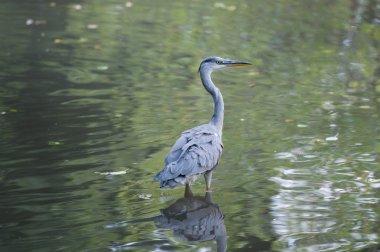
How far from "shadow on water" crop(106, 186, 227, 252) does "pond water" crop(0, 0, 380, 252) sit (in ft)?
0.07

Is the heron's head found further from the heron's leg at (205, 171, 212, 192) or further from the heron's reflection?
the heron's reflection

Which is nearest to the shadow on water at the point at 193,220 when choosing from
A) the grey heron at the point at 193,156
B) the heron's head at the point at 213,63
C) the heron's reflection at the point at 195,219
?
the heron's reflection at the point at 195,219

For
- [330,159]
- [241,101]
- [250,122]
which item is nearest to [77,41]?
[241,101]

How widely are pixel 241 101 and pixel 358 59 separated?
3741mm

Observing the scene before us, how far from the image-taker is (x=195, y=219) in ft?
24.0

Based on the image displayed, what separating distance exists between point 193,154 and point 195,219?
67cm

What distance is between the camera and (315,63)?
13930 mm

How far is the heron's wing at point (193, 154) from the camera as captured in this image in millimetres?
7363

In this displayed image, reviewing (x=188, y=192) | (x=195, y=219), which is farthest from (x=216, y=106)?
(x=195, y=219)

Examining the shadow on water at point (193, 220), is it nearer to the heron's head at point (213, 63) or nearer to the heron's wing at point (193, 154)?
the heron's wing at point (193, 154)

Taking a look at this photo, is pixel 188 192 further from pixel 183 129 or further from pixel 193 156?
pixel 183 129

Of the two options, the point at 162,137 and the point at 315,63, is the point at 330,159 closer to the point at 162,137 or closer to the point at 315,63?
the point at 162,137

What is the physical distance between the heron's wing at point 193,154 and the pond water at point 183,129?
37 centimetres

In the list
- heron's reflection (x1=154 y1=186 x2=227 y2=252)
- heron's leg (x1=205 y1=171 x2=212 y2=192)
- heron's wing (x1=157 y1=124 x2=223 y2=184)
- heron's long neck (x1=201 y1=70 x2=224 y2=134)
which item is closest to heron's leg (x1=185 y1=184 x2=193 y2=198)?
heron's reflection (x1=154 y1=186 x2=227 y2=252)
